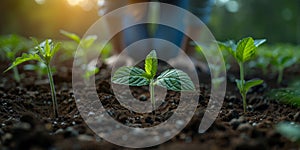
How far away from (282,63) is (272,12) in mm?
16250

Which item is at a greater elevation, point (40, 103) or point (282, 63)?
point (282, 63)

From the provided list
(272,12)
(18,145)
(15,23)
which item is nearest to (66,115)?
(18,145)

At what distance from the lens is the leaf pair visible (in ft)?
4.35

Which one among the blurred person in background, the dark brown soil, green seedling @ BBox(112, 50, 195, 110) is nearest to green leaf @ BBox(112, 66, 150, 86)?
green seedling @ BBox(112, 50, 195, 110)

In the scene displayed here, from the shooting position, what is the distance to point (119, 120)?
1312 millimetres

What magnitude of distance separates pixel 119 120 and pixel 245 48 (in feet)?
2.15

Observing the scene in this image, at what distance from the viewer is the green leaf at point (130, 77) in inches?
53.7

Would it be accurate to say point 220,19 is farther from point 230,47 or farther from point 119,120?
point 119,120

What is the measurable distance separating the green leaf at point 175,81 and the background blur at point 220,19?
9.50 m

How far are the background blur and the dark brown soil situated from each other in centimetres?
893

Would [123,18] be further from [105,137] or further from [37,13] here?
[37,13]

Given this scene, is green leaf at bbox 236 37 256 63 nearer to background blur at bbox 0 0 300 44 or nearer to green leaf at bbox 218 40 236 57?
green leaf at bbox 218 40 236 57

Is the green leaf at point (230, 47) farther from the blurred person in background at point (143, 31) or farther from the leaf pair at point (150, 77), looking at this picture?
the blurred person in background at point (143, 31)

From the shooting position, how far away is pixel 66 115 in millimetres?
1547
